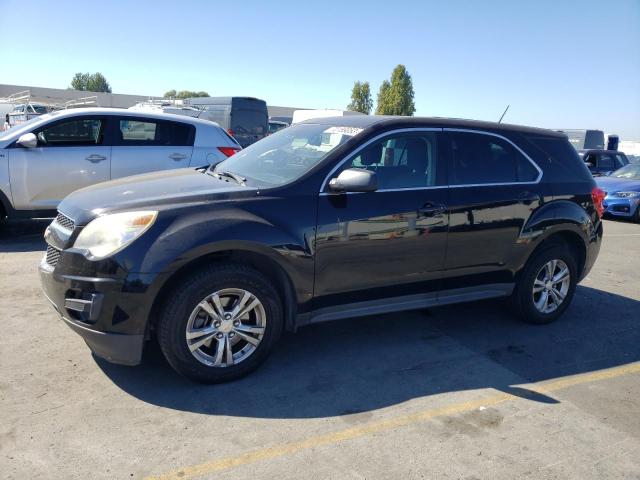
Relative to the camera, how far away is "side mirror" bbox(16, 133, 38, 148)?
6.98 meters

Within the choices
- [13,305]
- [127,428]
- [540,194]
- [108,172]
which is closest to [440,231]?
[540,194]

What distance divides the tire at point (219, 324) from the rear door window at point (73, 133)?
195 inches

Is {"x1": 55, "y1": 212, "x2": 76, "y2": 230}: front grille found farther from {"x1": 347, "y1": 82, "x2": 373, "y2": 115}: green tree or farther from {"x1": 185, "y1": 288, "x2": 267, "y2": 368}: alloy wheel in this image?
{"x1": 347, "y1": 82, "x2": 373, "y2": 115}: green tree

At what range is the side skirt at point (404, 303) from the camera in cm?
396

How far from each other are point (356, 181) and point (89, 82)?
9752cm

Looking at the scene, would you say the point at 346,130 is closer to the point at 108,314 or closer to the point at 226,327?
the point at 226,327

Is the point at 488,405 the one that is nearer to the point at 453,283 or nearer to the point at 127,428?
the point at 453,283

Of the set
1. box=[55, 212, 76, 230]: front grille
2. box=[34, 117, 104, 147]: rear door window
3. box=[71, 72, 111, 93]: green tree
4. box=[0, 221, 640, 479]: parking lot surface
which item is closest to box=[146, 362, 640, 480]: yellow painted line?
box=[0, 221, 640, 479]: parking lot surface

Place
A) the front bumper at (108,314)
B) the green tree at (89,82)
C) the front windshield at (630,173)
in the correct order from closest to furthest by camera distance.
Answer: the front bumper at (108,314) < the front windshield at (630,173) < the green tree at (89,82)

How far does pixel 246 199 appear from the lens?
3660 mm

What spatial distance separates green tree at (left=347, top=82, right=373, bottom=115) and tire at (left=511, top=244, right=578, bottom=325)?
59.0 m

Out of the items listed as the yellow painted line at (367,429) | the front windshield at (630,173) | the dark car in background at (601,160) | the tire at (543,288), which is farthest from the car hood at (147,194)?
the dark car in background at (601,160)

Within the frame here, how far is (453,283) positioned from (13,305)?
3.91 metres

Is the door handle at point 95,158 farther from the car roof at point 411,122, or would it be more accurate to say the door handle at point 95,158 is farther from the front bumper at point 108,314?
the front bumper at point 108,314
